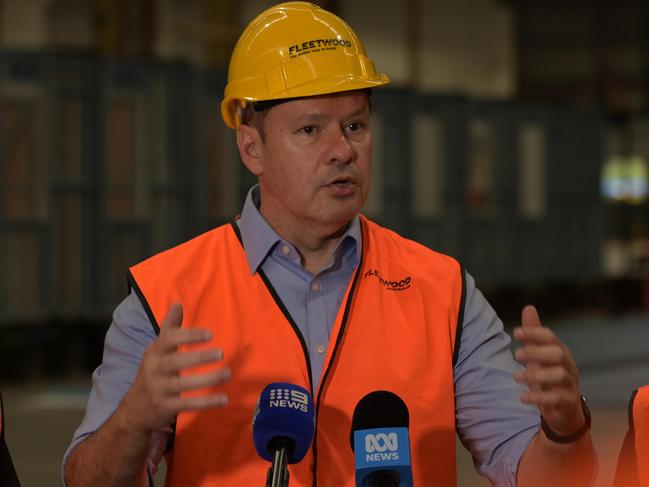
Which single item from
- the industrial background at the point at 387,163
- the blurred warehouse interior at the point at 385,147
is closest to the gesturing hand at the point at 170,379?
the industrial background at the point at 387,163

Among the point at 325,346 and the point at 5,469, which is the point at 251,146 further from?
the point at 5,469

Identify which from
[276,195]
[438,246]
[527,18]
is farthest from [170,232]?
[527,18]

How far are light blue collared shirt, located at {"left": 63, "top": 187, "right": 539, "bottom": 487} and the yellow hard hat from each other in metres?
0.34

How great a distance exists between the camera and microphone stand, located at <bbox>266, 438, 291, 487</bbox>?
239cm

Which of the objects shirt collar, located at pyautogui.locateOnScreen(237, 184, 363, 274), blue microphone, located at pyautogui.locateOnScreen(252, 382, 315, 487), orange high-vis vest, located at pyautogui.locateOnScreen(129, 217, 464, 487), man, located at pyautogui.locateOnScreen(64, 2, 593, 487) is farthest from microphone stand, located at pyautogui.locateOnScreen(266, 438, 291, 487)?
shirt collar, located at pyautogui.locateOnScreen(237, 184, 363, 274)

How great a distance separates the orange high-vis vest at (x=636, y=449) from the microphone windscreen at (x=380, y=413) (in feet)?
1.56

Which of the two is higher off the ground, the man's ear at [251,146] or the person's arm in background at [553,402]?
the man's ear at [251,146]

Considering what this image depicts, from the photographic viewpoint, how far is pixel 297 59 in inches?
131

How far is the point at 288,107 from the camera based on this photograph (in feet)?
11.0

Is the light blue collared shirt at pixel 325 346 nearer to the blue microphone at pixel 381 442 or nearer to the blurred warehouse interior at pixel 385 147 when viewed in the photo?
the blue microphone at pixel 381 442

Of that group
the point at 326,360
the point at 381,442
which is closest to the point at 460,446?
the point at 326,360

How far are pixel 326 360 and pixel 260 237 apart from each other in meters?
0.38

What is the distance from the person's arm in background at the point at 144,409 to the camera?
102 inches

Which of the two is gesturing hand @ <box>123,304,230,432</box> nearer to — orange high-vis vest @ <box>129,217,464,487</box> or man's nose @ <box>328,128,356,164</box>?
orange high-vis vest @ <box>129,217,464,487</box>
